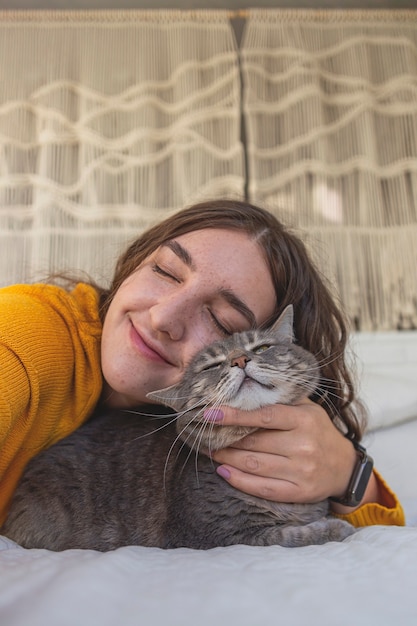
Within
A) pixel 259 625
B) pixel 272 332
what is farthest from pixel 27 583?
pixel 272 332

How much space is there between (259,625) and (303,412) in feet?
1.90

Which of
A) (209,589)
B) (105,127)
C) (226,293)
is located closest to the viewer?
(209,589)

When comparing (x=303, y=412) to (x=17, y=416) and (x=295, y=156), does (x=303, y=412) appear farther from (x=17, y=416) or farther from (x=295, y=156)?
(x=295, y=156)

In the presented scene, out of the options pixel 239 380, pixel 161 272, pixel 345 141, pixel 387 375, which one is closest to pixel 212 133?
pixel 345 141

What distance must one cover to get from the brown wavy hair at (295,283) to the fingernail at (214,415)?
33 centimetres

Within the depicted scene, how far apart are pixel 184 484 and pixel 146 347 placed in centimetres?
30

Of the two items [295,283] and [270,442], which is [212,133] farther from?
[270,442]

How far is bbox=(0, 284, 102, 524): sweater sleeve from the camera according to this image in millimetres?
1013

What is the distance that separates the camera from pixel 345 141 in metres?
2.56

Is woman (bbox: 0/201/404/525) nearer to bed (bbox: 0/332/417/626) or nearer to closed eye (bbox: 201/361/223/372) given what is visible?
closed eye (bbox: 201/361/223/372)

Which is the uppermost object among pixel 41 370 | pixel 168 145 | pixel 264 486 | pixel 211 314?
pixel 168 145

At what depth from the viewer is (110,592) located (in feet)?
2.05

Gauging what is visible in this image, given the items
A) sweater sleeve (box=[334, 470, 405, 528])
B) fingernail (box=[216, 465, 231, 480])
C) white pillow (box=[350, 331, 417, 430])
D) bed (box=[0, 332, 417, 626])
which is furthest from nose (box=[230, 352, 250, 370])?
white pillow (box=[350, 331, 417, 430])

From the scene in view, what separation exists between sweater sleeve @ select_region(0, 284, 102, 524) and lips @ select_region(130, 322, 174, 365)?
0.48 ft
